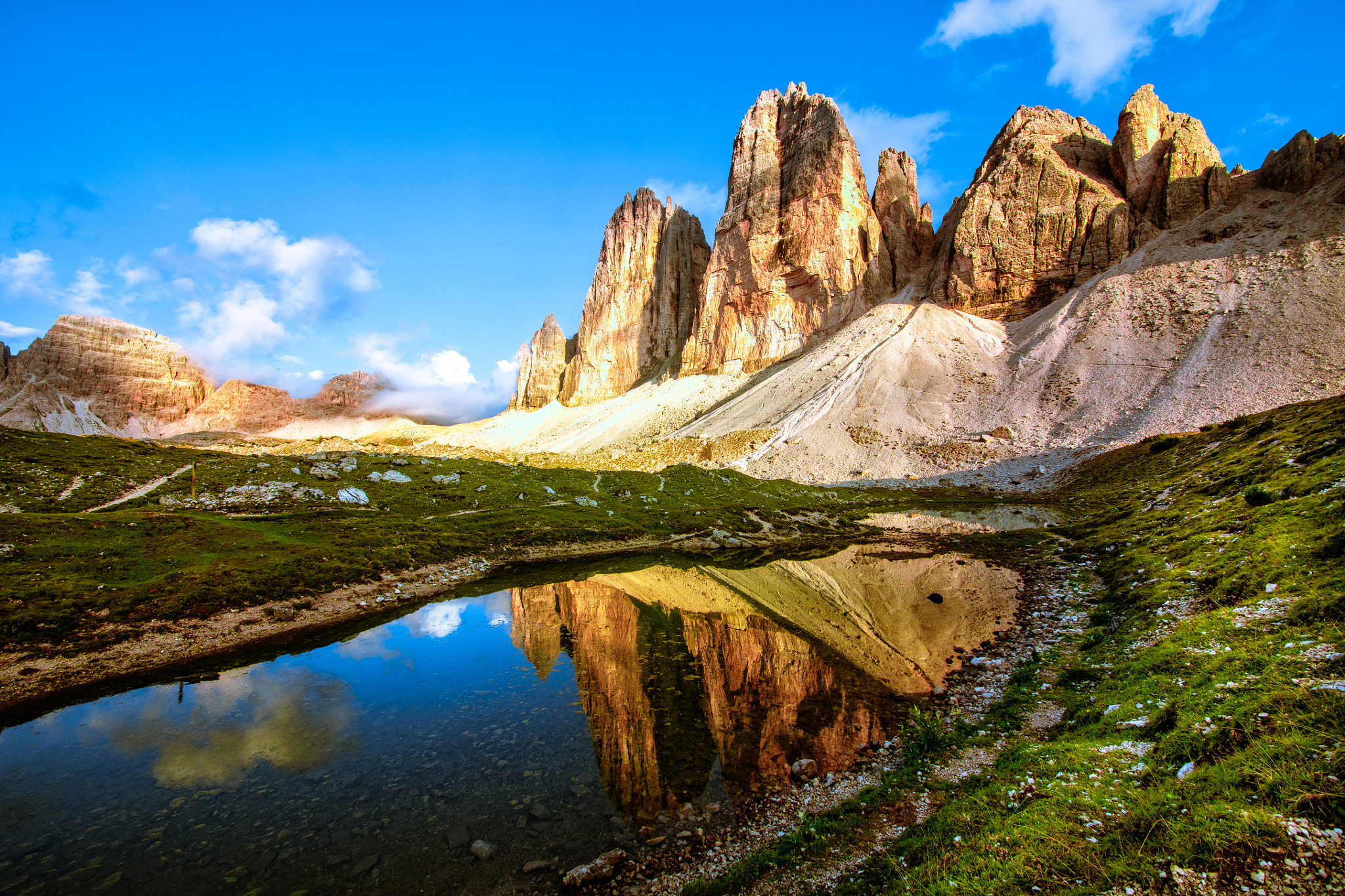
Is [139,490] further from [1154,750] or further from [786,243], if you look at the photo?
[786,243]

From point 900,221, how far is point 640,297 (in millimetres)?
82538

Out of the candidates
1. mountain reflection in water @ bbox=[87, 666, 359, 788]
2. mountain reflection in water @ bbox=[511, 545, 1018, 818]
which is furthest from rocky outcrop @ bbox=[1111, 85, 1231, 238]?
mountain reflection in water @ bbox=[87, 666, 359, 788]

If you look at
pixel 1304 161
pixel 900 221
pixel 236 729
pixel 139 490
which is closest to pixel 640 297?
pixel 900 221

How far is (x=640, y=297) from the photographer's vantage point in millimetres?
177000

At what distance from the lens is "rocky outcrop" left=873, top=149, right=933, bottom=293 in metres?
127

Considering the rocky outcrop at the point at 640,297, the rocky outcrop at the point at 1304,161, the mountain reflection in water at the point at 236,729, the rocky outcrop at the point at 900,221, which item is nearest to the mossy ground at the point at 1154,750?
the mountain reflection in water at the point at 236,729

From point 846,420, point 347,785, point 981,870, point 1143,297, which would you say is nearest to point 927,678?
point 981,870

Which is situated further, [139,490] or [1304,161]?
[1304,161]

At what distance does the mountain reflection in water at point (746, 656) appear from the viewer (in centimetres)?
1083

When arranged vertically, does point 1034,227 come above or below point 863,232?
below

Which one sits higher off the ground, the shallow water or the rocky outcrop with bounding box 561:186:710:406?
the rocky outcrop with bounding box 561:186:710:406

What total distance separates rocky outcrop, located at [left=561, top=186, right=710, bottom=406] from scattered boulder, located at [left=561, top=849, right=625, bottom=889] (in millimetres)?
161744

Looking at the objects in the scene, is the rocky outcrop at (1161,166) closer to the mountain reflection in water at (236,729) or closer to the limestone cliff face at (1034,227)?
the limestone cliff face at (1034,227)

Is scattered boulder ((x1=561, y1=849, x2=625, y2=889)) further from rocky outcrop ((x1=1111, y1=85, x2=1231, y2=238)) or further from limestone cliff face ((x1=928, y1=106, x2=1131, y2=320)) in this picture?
rocky outcrop ((x1=1111, y1=85, x2=1231, y2=238))
